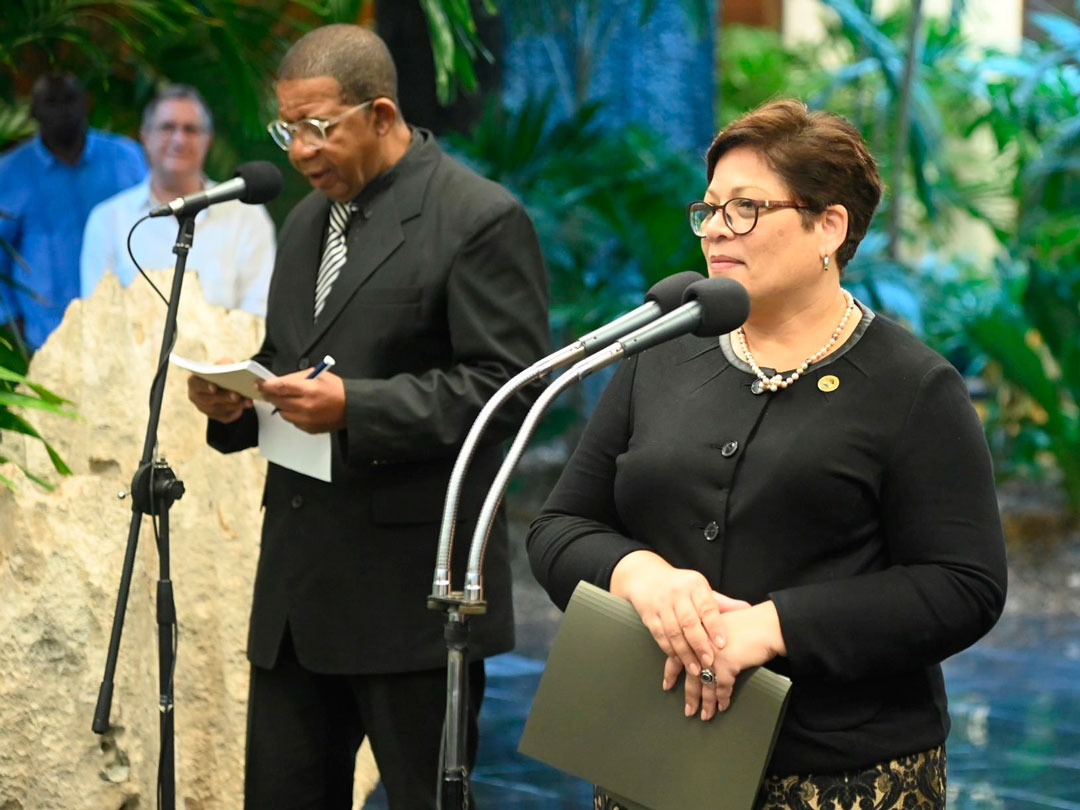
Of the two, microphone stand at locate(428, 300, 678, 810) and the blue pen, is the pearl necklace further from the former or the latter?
the blue pen

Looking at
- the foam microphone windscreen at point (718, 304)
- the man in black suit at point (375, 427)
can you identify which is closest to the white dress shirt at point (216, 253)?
the man in black suit at point (375, 427)

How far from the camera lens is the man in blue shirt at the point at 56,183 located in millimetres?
6699

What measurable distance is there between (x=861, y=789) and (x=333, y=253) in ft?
5.34

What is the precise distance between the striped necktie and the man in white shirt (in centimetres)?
207

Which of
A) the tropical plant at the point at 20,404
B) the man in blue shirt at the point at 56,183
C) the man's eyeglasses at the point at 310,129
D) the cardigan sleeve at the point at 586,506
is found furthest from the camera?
the man in blue shirt at the point at 56,183

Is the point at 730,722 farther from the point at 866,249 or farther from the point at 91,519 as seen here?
the point at 866,249

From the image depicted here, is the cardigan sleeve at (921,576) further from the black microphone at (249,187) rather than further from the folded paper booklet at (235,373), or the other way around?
the black microphone at (249,187)

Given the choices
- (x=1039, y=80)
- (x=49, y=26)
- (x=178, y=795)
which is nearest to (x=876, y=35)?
(x=1039, y=80)

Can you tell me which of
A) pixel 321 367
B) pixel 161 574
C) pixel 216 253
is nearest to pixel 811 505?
pixel 321 367

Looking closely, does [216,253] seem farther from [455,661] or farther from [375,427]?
[455,661]

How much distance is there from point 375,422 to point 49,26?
9.94 ft

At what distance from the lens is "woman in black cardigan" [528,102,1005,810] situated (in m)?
2.19

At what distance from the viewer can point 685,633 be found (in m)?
2.18

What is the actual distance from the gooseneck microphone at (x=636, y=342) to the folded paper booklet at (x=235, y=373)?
0.97 m
